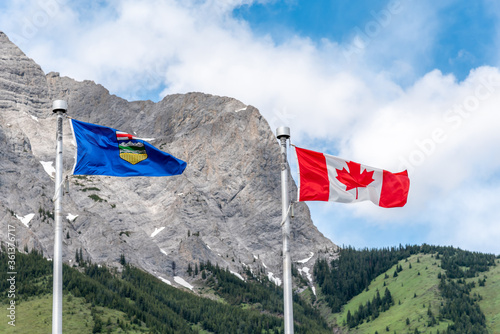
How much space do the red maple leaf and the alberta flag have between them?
34.3 feet

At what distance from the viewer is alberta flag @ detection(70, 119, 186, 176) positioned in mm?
39469

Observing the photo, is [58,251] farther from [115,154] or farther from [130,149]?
[130,149]

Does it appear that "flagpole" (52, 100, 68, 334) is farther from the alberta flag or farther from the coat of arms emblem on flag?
the coat of arms emblem on flag

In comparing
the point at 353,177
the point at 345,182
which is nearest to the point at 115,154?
the point at 345,182

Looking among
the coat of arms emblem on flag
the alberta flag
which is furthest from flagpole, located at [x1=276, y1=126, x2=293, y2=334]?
the coat of arms emblem on flag

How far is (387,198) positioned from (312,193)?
6.47 m

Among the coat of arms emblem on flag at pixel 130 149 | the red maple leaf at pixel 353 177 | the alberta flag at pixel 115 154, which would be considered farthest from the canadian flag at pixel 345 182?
the coat of arms emblem on flag at pixel 130 149

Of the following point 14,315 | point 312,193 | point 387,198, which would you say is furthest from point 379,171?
point 14,315

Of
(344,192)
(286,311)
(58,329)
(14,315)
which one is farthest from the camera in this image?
(14,315)

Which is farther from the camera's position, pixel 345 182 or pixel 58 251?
pixel 345 182

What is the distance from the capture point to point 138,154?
134 feet

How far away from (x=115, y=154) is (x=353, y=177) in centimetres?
1516

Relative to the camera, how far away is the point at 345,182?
42.1m

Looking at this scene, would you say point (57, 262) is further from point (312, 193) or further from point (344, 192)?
point (344, 192)
